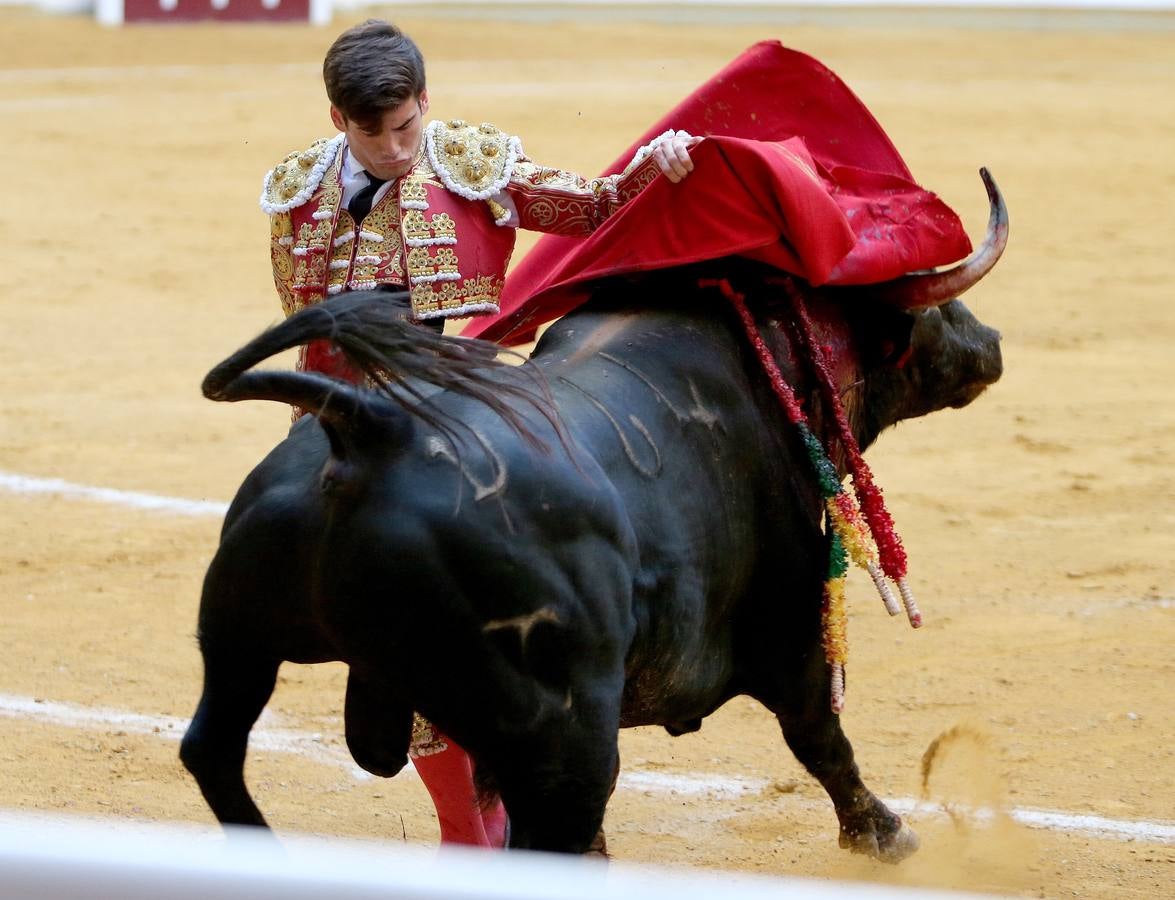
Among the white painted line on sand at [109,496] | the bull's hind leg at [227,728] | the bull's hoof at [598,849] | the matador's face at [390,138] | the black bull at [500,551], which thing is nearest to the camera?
the black bull at [500,551]

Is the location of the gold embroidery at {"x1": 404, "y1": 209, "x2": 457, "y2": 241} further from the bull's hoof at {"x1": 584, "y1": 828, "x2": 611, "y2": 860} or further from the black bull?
the bull's hoof at {"x1": 584, "y1": 828, "x2": 611, "y2": 860}

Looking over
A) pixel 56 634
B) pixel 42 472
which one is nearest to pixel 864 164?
pixel 56 634

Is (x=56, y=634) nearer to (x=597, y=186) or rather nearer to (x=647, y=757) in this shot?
(x=647, y=757)

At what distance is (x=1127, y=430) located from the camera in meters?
6.81

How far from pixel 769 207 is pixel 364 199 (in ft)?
2.29

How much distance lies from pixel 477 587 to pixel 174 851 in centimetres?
125

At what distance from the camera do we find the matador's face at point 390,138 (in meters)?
2.96

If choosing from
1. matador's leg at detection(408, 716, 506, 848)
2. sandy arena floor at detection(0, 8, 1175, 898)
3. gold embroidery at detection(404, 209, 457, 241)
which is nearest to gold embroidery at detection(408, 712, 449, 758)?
matador's leg at detection(408, 716, 506, 848)

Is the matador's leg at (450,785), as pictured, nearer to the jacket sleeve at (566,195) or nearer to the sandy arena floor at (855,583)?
the sandy arena floor at (855,583)

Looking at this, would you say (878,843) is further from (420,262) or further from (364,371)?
(364,371)

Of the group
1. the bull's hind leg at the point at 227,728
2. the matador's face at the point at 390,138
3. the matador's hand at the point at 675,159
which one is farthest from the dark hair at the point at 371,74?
the bull's hind leg at the point at 227,728

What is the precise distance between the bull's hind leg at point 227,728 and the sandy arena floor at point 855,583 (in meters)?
0.93

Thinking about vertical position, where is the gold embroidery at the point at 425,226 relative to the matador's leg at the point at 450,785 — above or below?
above

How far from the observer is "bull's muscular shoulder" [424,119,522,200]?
3107mm
